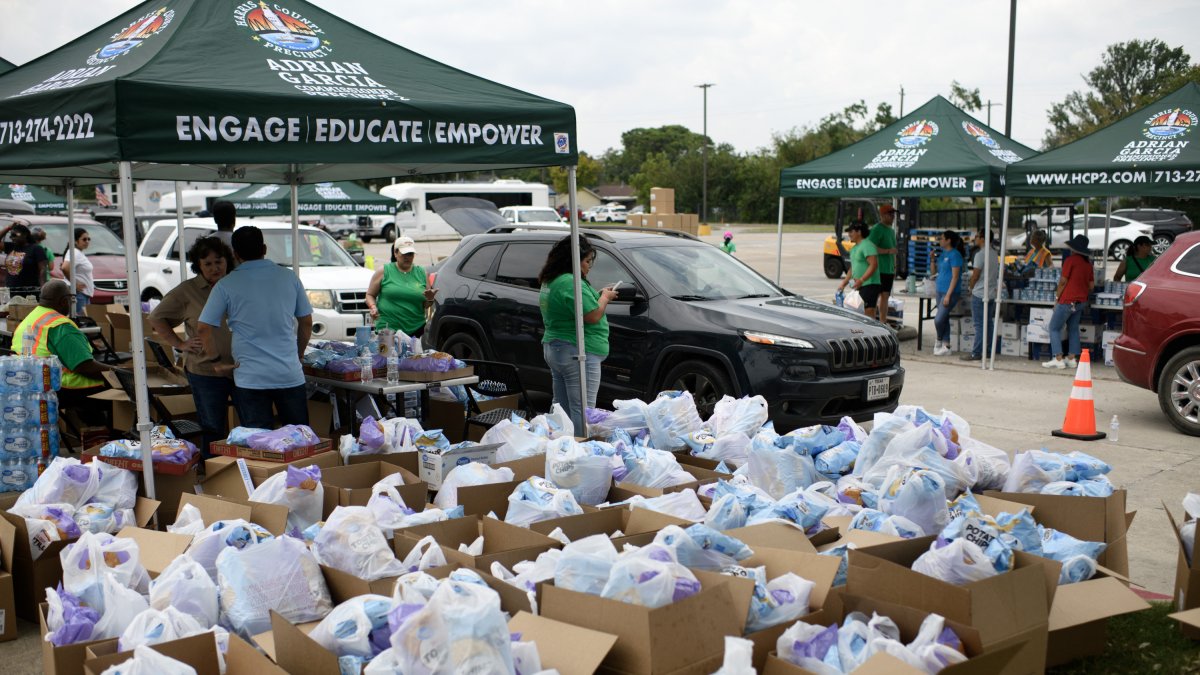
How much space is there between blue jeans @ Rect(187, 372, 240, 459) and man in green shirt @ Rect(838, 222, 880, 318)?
358 inches

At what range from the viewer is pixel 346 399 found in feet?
24.2

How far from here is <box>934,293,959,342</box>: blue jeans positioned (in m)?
13.4

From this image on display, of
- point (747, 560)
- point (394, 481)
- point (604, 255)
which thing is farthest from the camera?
point (604, 255)

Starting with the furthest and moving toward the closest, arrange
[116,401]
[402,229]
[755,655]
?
[402,229] → [116,401] → [755,655]

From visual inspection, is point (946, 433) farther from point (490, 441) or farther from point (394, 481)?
point (394, 481)

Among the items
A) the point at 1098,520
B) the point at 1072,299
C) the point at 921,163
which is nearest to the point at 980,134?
the point at 921,163

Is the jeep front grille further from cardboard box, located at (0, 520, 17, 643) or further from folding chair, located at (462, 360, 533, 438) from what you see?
cardboard box, located at (0, 520, 17, 643)

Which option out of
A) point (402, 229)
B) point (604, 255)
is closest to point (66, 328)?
point (604, 255)

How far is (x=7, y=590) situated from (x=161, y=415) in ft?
7.41

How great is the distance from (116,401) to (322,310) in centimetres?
595

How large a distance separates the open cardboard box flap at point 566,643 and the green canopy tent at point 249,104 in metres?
2.78

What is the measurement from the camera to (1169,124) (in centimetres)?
1164

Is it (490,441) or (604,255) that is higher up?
(604,255)

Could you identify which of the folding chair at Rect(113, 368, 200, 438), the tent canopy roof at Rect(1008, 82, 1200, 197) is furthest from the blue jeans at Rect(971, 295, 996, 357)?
the folding chair at Rect(113, 368, 200, 438)
